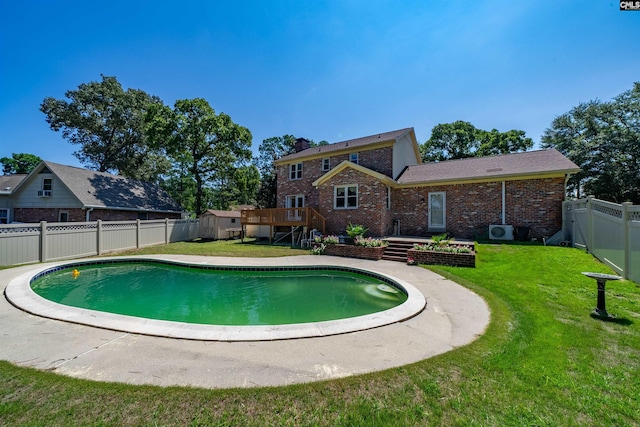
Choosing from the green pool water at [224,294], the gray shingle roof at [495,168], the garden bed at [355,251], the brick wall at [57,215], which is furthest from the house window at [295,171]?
the brick wall at [57,215]

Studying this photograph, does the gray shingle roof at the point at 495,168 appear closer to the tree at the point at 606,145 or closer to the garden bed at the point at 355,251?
the garden bed at the point at 355,251

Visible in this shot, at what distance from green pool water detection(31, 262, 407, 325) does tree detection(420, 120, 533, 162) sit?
1173 inches

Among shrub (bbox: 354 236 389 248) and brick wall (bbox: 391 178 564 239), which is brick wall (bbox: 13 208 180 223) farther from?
brick wall (bbox: 391 178 564 239)

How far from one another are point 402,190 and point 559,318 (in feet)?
37.2

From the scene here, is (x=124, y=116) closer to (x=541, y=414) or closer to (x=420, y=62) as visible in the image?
(x=420, y=62)

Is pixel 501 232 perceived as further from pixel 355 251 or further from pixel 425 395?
pixel 425 395

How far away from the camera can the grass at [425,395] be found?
2189 mm

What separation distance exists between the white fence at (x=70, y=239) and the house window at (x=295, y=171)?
9.82m

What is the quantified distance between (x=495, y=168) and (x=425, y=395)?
47.2 ft

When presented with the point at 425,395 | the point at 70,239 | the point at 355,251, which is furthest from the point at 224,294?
the point at 70,239

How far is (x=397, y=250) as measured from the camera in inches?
436

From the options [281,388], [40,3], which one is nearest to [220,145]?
[40,3]

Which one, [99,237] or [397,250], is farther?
[99,237]

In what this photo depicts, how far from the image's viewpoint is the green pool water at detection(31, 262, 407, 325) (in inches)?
228
